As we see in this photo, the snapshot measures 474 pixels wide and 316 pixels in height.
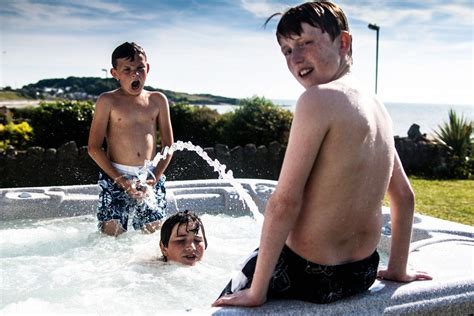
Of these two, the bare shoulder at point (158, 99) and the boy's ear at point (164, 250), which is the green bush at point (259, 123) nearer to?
the bare shoulder at point (158, 99)

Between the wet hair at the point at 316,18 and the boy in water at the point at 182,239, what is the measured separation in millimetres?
1829

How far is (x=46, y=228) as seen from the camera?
4660 millimetres

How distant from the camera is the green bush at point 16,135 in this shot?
28.5 feet

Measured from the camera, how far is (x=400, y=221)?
7.20ft

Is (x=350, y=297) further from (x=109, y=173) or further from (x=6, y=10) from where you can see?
(x=6, y=10)

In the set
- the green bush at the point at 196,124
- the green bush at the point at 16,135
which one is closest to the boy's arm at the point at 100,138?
the green bush at the point at 16,135

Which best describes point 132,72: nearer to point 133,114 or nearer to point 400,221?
point 133,114

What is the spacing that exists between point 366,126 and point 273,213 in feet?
1.36

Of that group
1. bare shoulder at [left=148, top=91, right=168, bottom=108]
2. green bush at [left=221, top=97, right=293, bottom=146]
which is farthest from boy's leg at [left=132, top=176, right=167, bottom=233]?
green bush at [left=221, top=97, right=293, bottom=146]

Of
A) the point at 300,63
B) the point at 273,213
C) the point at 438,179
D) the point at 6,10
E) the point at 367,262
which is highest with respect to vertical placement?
the point at 6,10

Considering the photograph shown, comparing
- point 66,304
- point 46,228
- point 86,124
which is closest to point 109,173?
point 46,228

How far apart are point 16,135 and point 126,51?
211 inches

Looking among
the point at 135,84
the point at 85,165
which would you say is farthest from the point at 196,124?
the point at 135,84

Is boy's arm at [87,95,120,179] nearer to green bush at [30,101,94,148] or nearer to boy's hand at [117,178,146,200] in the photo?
boy's hand at [117,178,146,200]
